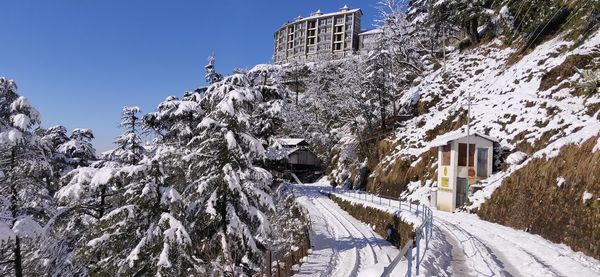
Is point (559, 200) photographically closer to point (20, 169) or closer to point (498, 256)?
point (498, 256)

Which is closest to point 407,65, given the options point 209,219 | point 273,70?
point 273,70

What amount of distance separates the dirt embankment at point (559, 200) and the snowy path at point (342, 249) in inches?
241

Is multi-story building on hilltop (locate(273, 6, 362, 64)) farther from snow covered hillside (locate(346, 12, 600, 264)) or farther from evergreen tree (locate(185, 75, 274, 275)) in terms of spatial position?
evergreen tree (locate(185, 75, 274, 275))

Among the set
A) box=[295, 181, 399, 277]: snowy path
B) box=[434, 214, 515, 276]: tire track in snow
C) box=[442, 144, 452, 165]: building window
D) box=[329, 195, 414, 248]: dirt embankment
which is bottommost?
box=[295, 181, 399, 277]: snowy path

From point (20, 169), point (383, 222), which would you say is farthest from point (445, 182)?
point (20, 169)

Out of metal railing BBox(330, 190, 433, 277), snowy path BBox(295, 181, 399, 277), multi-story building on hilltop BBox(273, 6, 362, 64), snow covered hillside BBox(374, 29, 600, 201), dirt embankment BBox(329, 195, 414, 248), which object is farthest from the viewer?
multi-story building on hilltop BBox(273, 6, 362, 64)

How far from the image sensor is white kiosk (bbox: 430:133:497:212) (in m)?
24.6

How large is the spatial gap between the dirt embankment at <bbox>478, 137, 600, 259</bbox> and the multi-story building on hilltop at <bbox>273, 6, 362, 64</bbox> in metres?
79.6

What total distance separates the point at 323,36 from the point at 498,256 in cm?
10127

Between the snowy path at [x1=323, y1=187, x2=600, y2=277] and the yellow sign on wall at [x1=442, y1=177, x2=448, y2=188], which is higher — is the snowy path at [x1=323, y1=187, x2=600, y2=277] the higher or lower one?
the lower one

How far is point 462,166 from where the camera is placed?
82.6ft

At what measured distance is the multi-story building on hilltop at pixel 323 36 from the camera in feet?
340

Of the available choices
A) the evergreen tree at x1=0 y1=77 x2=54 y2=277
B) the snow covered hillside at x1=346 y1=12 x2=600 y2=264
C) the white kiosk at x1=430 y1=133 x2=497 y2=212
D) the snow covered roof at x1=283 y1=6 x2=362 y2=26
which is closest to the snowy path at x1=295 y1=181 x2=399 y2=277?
the white kiosk at x1=430 y1=133 x2=497 y2=212

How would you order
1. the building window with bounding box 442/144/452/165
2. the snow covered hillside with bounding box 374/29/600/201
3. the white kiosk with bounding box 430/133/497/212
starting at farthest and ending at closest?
the building window with bounding box 442/144/452/165
the white kiosk with bounding box 430/133/497/212
the snow covered hillside with bounding box 374/29/600/201
